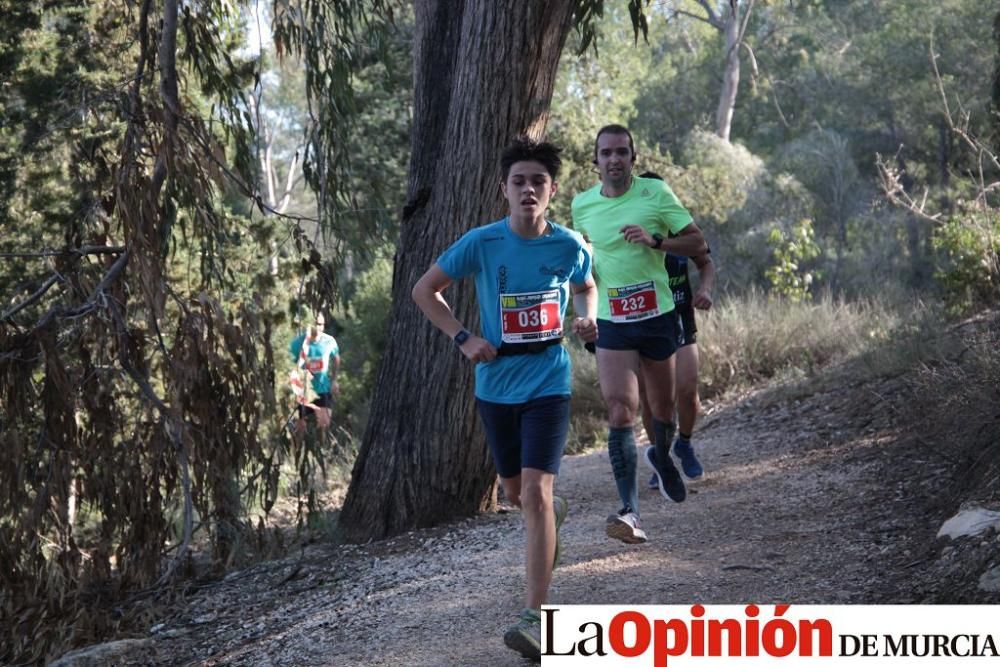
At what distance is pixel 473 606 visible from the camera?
20.0 ft

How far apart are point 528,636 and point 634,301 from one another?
248 centimetres

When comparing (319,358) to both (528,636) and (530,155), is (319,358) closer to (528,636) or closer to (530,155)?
(530,155)

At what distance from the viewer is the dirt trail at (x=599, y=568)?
5.80m

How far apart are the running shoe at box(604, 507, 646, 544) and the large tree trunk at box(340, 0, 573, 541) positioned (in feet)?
5.78

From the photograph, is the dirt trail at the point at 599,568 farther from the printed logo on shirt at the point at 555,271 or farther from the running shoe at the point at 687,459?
the printed logo on shirt at the point at 555,271

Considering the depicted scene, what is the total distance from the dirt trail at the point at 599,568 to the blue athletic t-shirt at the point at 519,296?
108 centimetres

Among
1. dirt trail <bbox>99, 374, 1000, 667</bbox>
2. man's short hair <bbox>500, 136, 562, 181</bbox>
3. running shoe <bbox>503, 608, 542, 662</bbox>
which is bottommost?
dirt trail <bbox>99, 374, 1000, 667</bbox>

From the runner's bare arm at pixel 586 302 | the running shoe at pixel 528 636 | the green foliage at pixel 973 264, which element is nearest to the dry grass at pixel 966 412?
the runner's bare arm at pixel 586 302

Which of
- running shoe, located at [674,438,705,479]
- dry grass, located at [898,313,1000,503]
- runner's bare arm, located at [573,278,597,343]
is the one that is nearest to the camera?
runner's bare arm, located at [573,278,597,343]

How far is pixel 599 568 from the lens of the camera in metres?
6.33

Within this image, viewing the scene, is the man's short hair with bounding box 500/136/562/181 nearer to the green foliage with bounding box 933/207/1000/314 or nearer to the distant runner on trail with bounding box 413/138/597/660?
the distant runner on trail with bounding box 413/138/597/660

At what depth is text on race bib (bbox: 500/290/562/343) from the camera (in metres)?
5.18

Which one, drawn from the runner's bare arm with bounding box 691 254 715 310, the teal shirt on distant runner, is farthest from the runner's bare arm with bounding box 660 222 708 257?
the teal shirt on distant runner

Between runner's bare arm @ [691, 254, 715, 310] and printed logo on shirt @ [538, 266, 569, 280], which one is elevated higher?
printed logo on shirt @ [538, 266, 569, 280]
